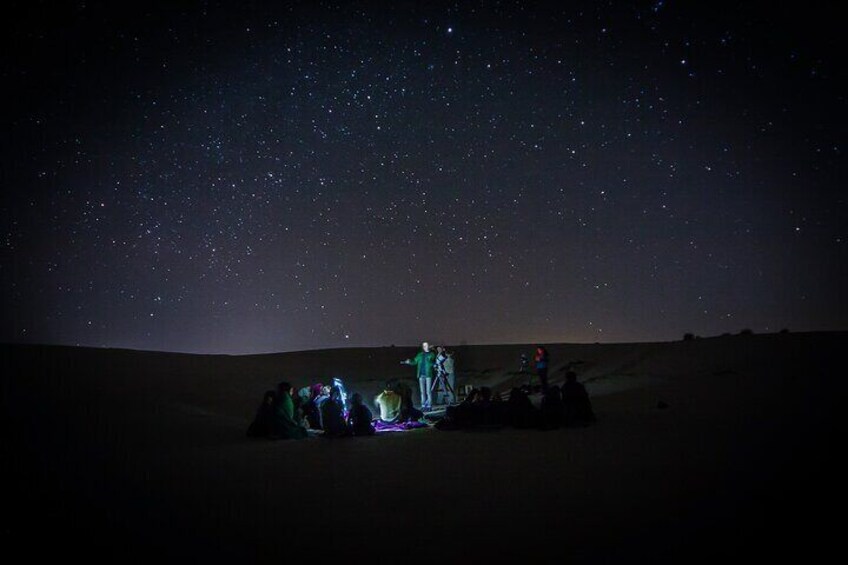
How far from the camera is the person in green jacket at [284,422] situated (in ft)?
35.9

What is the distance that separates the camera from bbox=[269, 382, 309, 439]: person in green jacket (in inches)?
431

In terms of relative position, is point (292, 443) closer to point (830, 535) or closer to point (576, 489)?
point (576, 489)

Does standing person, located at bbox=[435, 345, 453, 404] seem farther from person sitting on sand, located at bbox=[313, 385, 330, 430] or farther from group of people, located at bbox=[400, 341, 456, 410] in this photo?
person sitting on sand, located at bbox=[313, 385, 330, 430]

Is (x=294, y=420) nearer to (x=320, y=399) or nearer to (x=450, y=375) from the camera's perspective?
(x=320, y=399)

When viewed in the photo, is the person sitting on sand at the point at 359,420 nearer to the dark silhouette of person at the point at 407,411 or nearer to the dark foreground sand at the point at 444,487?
the dark foreground sand at the point at 444,487

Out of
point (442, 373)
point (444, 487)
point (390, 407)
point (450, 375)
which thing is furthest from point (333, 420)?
point (450, 375)

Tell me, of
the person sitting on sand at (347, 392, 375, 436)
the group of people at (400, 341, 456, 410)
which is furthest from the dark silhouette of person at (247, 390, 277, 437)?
the group of people at (400, 341, 456, 410)

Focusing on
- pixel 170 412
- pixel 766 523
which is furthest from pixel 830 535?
pixel 170 412

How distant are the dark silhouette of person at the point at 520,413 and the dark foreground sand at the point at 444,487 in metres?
0.59

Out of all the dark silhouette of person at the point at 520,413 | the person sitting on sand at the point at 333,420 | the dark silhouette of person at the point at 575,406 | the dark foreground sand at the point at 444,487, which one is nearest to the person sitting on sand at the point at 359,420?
the person sitting on sand at the point at 333,420

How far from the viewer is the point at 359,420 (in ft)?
36.6

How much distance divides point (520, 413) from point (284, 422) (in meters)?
5.20

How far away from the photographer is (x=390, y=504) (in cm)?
567

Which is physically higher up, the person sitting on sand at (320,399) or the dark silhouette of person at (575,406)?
the person sitting on sand at (320,399)
